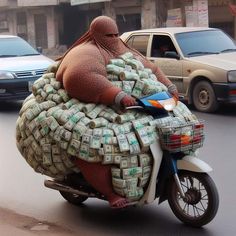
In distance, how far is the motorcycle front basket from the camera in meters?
4.30

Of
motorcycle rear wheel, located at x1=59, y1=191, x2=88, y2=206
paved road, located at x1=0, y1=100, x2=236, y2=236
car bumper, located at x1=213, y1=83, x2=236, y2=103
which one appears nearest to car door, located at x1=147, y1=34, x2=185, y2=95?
car bumper, located at x1=213, y1=83, x2=236, y2=103

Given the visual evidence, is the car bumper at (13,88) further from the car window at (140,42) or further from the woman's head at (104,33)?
the woman's head at (104,33)

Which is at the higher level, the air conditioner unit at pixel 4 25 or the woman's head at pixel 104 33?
the air conditioner unit at pixel 4 25

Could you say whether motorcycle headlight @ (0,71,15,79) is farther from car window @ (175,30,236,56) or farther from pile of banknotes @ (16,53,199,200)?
pile of banknotes @ (16,53,199,200)

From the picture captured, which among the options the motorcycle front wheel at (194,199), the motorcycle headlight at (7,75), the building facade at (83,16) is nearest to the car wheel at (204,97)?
the motorcycle headlight at (7,75)

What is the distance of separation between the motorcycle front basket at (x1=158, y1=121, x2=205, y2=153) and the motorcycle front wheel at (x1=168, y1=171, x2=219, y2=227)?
24 cm

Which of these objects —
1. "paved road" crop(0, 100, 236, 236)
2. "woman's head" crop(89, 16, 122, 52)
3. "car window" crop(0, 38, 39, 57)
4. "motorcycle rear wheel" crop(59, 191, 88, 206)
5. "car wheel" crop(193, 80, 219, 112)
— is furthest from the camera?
"car window" crop(0, 38, 39, 57)

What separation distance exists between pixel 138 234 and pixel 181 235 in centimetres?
35

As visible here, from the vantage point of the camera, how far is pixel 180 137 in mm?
4312

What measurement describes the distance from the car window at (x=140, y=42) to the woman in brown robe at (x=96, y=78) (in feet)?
22.0

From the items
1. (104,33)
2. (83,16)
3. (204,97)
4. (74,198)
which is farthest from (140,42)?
(83,16)

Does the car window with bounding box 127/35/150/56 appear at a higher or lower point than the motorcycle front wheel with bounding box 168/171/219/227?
higher

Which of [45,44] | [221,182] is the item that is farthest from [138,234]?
[45,44]

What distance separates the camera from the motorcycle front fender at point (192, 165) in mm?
4336
